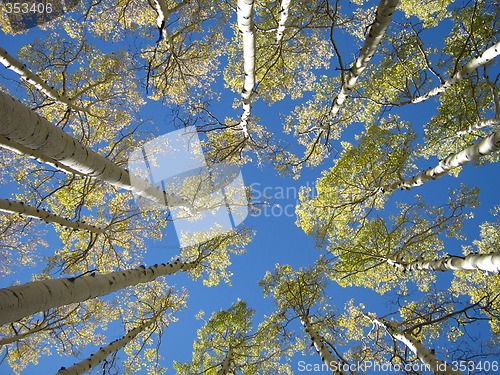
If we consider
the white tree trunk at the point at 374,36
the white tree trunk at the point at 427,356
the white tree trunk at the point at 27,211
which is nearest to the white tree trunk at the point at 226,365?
the white tree trunk at the point at 427,356

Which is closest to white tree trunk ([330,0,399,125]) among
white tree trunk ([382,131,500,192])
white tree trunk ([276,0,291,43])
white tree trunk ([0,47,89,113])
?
white tree trunk ([276,0,291,43])

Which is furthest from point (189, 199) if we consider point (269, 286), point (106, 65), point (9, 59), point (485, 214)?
point (485, 214)

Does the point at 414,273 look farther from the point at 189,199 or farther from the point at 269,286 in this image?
the point at 189,199

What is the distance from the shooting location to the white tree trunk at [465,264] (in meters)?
3.65

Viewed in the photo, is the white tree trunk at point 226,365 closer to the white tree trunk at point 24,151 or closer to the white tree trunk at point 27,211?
the white tree trunk at point 27,211

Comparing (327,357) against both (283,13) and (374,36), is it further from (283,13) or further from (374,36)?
(283,13)

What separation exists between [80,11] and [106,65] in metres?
1.51

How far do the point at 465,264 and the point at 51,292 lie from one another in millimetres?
5633

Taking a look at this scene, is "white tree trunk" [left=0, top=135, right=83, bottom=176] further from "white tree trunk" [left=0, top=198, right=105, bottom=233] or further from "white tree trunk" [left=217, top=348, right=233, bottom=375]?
"white tree trunk" [left=217, top=348, right=233, bottom=375]

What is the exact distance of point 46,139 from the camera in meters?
2.99

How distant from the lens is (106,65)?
277 inches

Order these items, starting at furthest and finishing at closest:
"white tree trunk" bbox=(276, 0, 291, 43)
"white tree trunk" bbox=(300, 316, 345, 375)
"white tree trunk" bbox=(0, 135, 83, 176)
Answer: "white tree trunk" bbox=(300, 316, 345, 375) → "white tree trunk" bbox=(0, 135, 83, 176) → "white tree trunk" bbox=(276, 0, 291, 43)

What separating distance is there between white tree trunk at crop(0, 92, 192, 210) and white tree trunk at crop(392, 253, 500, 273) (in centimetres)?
542

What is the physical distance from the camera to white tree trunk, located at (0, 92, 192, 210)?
2.58 meters
